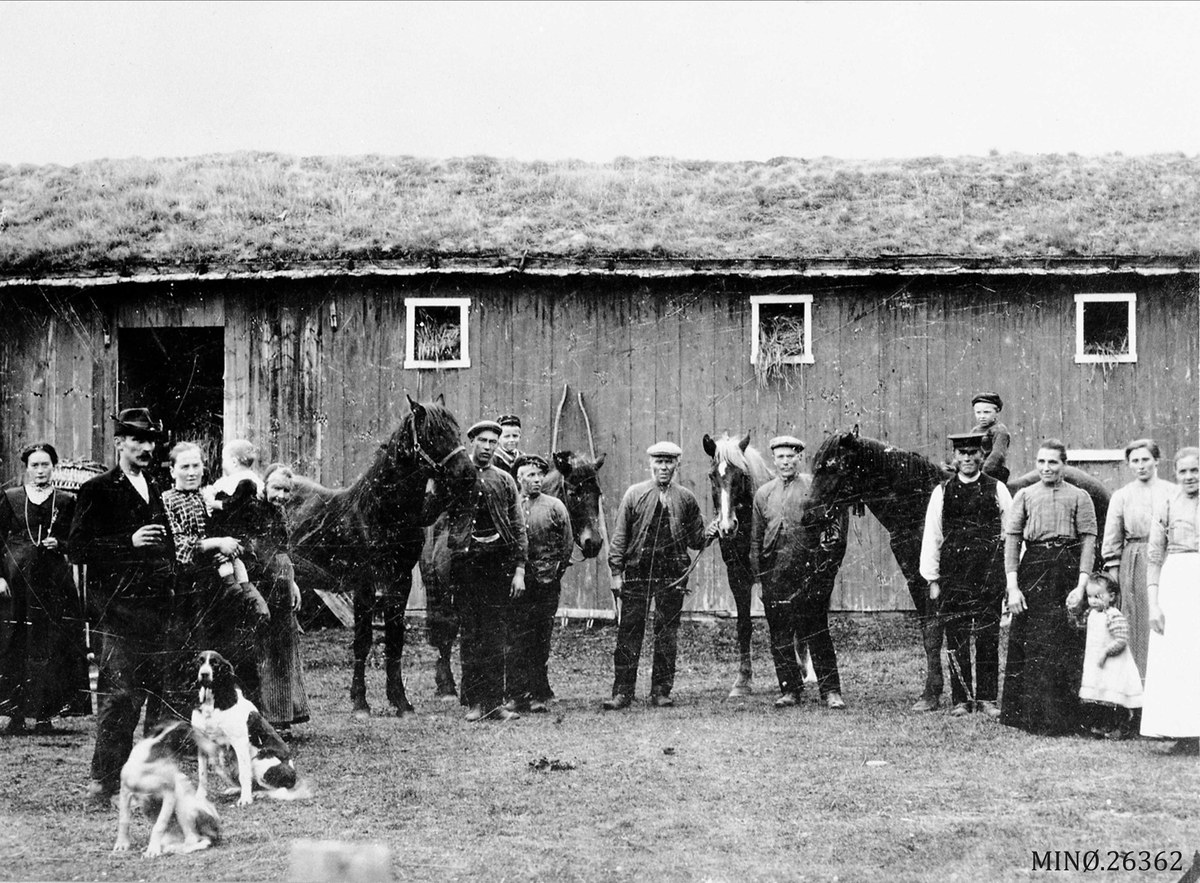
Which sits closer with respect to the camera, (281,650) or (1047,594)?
(281,650)

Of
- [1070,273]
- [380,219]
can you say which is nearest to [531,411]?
[380,219]

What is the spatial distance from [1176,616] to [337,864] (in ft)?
16.4

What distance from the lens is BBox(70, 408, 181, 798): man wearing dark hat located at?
6.07 meters

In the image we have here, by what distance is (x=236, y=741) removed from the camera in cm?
617

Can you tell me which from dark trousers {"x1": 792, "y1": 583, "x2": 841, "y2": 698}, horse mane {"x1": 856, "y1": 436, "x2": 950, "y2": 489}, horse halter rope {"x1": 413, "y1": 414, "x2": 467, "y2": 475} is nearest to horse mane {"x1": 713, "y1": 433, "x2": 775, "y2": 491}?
horse mane {"x1": 856, "y1": 436, "x2": 950, "y2": 489}

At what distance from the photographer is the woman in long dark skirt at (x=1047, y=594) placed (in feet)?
22.8

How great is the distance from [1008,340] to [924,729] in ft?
10.3

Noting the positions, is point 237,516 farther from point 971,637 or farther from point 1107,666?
point 1107,666

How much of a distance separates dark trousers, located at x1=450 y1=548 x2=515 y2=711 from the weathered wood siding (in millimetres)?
823

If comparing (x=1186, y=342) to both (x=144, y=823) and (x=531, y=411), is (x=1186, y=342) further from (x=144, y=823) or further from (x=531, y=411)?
(x=144, y=823)

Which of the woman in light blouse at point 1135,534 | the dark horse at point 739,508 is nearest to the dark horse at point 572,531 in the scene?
the dark horse at point 739,508

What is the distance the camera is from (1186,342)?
768 cm

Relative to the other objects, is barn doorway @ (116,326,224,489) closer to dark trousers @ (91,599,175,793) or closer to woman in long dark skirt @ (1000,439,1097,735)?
dark trousers @ (91,599,175,793)

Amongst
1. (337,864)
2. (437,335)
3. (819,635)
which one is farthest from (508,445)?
(337,864)
